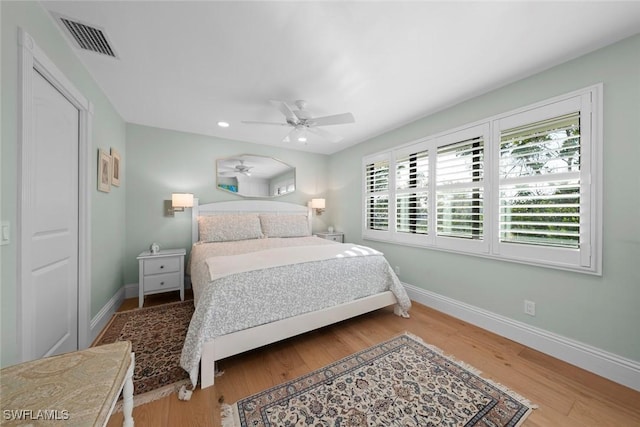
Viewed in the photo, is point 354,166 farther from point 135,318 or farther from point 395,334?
point 135,318

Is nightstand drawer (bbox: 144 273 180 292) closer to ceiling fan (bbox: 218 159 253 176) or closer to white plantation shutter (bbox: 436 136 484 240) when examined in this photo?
ceiling fan (bbox: 218 159 253 176)

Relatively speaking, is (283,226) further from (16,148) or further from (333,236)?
(16,148)

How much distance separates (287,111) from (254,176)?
205 cm

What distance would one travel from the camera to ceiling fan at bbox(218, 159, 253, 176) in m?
3.97

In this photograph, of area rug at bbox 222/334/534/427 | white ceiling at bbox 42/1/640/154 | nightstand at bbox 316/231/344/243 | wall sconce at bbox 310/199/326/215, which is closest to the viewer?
area rug at bbox 222/334/534/427

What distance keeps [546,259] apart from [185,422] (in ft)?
9.73

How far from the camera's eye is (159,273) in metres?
2.92

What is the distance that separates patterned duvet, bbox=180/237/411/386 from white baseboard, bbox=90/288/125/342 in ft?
3.39

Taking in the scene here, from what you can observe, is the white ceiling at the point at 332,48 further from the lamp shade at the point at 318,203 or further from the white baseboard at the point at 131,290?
the white baseboard at the point at 131,290

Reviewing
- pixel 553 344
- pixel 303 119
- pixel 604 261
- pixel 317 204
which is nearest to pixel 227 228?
pixel 317 204

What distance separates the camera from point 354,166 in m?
4.28

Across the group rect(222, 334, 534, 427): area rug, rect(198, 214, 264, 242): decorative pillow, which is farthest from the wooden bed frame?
rect(198, 214, 264, 242): decorative pillow

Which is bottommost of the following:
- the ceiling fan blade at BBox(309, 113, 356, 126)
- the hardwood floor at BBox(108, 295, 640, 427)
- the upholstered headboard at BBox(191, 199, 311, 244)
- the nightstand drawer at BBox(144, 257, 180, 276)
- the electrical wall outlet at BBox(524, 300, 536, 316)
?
the hardwood floor at BBox(108, 295, 640, 427)

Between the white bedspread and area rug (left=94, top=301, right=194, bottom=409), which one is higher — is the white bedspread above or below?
above
